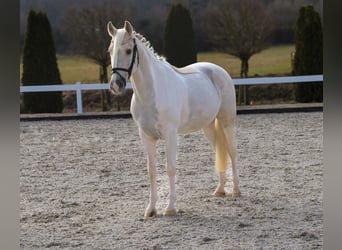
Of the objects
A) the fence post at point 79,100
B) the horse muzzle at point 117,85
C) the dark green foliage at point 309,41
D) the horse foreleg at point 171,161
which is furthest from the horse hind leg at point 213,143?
the dark green foliage at point 309,41

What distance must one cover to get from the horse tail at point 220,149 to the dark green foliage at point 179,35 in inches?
292

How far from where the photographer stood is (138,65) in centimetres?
312

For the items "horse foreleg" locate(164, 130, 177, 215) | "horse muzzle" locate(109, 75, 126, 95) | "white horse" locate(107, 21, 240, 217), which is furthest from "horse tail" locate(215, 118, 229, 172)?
"horse muzzle" locate(109, 75, 126, 95)

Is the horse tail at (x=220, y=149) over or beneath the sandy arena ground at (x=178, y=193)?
over

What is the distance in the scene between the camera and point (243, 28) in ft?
37.2

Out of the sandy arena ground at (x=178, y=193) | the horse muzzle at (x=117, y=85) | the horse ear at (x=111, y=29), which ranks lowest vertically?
the sandy arena ground at (x=178, y=193)

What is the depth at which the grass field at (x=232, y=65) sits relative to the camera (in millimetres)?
12445

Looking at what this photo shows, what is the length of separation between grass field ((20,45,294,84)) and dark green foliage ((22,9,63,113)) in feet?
5.20

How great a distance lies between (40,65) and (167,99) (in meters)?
8.19

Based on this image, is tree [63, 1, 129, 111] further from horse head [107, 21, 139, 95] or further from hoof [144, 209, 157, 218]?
horse head [107, 21, 139, 95]

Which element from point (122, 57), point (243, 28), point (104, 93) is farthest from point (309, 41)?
point (122, 57)

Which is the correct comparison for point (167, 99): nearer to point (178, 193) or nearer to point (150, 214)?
point (150, 214)

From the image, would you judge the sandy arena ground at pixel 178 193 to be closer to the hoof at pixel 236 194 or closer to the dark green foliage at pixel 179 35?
the hoof at pixel 236 194
